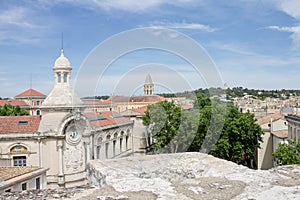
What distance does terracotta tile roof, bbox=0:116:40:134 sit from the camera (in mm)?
20953

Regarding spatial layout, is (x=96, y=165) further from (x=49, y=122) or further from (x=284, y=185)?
(x=49, y=122)

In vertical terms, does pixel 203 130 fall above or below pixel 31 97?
below

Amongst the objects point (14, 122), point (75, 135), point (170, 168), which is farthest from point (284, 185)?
point (14, 122)

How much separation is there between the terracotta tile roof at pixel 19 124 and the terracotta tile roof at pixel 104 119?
3.49m

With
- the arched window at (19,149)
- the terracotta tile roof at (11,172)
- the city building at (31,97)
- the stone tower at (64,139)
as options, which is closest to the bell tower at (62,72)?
the stone tower at (64,139)

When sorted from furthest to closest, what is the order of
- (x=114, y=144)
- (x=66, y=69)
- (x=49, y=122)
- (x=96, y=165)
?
(x=114, y=144), (x=66, y=69), (x=49, y=122), (x=96, y=165)

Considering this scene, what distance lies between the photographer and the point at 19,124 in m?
21.8

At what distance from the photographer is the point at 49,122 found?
21.3m

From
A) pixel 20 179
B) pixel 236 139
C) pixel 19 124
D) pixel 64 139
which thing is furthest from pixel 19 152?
pixel 236 139

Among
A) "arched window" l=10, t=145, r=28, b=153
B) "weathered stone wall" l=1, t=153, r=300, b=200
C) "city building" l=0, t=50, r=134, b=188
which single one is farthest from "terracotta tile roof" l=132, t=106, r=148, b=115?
"weathered stone wall" l=1, t=153, r=300, b=200

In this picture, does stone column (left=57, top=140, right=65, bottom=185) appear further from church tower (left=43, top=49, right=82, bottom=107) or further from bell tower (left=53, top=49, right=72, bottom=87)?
bell tower (left=53, top=49, right=72, bottom=87)

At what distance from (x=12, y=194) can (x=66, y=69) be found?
1945 centimetres

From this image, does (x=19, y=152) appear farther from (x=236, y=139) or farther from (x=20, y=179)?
(x=236, y=139)

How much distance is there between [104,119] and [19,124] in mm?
6335
